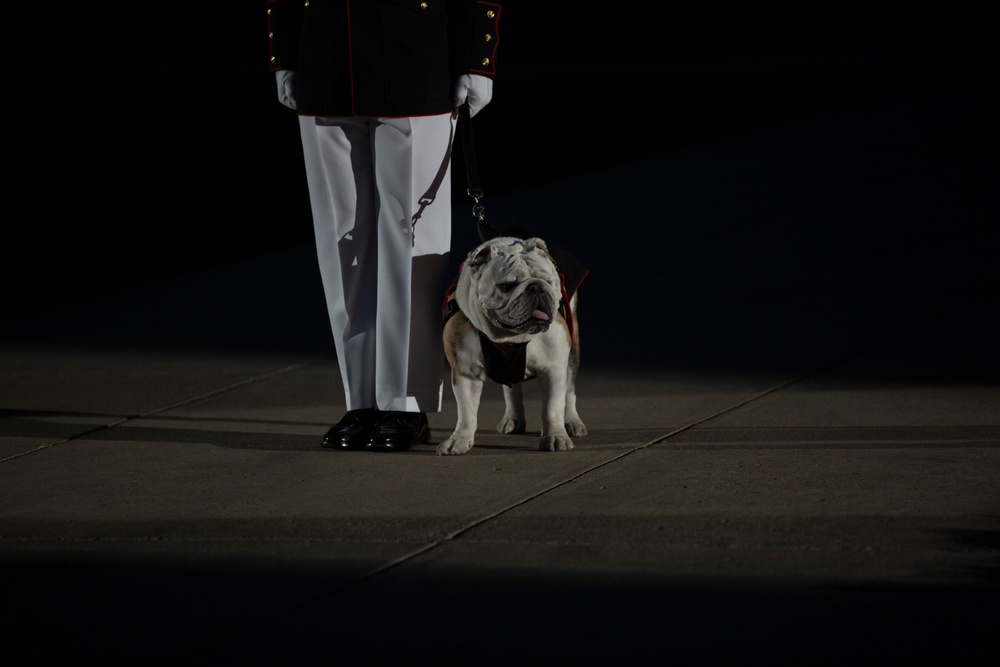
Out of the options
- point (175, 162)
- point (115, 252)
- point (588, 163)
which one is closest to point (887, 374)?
point (115, 252)

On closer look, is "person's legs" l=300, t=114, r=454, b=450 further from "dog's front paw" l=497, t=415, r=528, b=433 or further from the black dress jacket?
"dog's front paw" l=497, t=415, r=528, b=433

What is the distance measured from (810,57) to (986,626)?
22.1 metres

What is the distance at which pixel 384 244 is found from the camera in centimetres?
550

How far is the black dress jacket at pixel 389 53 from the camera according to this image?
5.31m

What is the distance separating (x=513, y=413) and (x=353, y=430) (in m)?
0.60

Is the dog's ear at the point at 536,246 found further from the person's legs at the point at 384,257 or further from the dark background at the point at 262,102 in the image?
the dark background at the point at 262,102

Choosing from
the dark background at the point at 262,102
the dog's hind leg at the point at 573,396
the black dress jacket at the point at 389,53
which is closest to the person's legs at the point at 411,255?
the black dress jacket at the point at 389,53

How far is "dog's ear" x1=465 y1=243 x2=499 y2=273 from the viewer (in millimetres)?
5137

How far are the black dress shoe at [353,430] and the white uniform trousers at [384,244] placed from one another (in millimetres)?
49

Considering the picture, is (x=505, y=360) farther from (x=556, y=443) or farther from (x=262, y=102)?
(x=262, y=102)

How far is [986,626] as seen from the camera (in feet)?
11.4

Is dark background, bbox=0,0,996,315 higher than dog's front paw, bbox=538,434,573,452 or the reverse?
higher

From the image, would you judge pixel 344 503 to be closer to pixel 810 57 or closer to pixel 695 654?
pixel 695 654

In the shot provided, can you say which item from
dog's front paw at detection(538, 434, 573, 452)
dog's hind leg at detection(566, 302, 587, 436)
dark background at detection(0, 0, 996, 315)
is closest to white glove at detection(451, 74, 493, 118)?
dog's hind leg at detection(566, 302, 587, 436)
